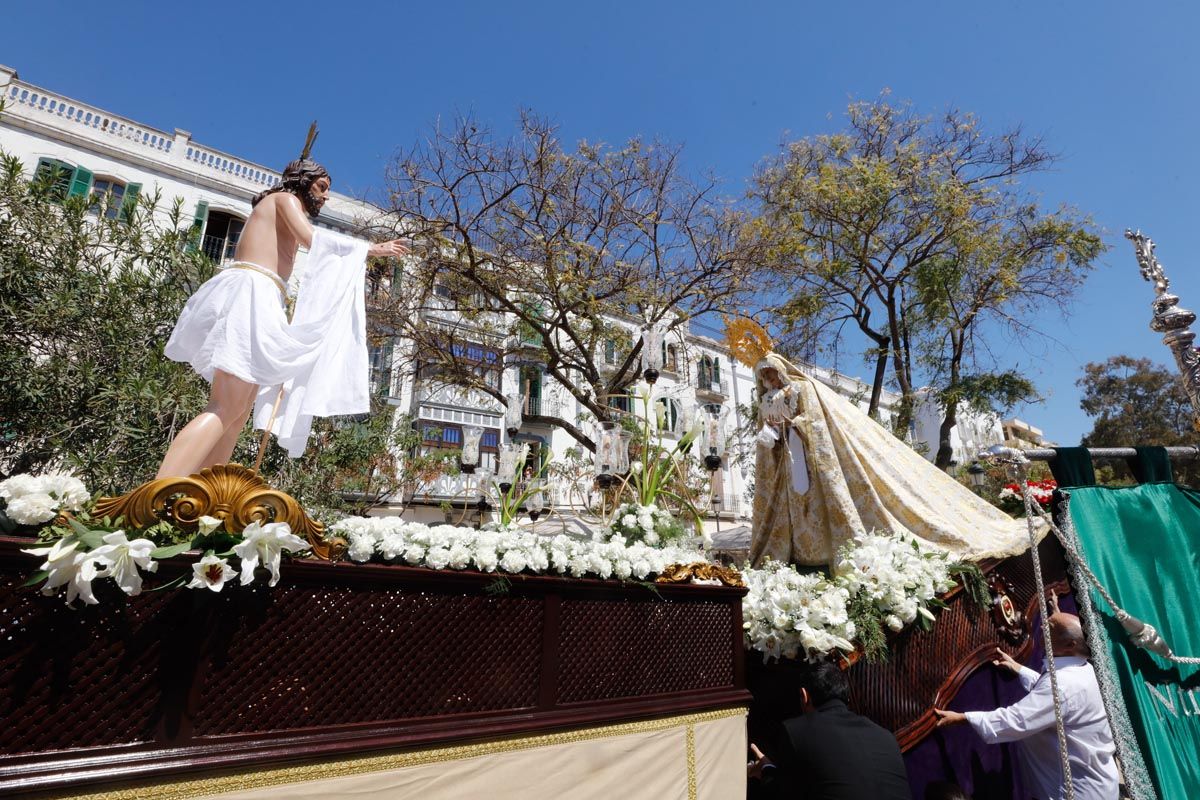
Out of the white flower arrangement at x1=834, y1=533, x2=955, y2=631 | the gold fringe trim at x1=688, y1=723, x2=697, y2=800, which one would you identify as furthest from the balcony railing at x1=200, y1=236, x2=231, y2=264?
the gold fringe trim at x1=688, y1=723, x2=697, y2=800

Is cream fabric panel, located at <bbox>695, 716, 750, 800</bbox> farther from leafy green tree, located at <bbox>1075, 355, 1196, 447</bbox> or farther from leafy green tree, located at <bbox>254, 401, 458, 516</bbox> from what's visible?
leafy green tree, located at <bbox>1075, 355, 1196, 447</bbox>

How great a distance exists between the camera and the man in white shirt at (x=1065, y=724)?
10.7ft

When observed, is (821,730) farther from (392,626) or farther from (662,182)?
(662,182)

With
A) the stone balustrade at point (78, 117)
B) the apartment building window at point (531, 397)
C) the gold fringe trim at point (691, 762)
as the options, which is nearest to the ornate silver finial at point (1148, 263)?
the gold fringe trim at point (691, 762)

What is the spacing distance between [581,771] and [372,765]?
33.9 inches

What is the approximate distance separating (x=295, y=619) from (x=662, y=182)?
11.3m

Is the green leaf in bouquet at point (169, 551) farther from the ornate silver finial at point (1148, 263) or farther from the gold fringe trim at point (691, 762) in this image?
the ornate silver finial at point (1148, 263)

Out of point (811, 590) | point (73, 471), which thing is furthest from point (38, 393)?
point (811, 590)

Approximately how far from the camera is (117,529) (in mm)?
1714

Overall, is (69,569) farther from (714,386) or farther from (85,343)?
(714,386)

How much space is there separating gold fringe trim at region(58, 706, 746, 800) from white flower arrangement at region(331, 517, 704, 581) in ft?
1.99

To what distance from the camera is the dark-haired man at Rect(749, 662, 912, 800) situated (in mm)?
2619

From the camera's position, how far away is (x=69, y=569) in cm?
153

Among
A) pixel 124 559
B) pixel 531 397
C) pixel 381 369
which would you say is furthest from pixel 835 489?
pixel 531 397
